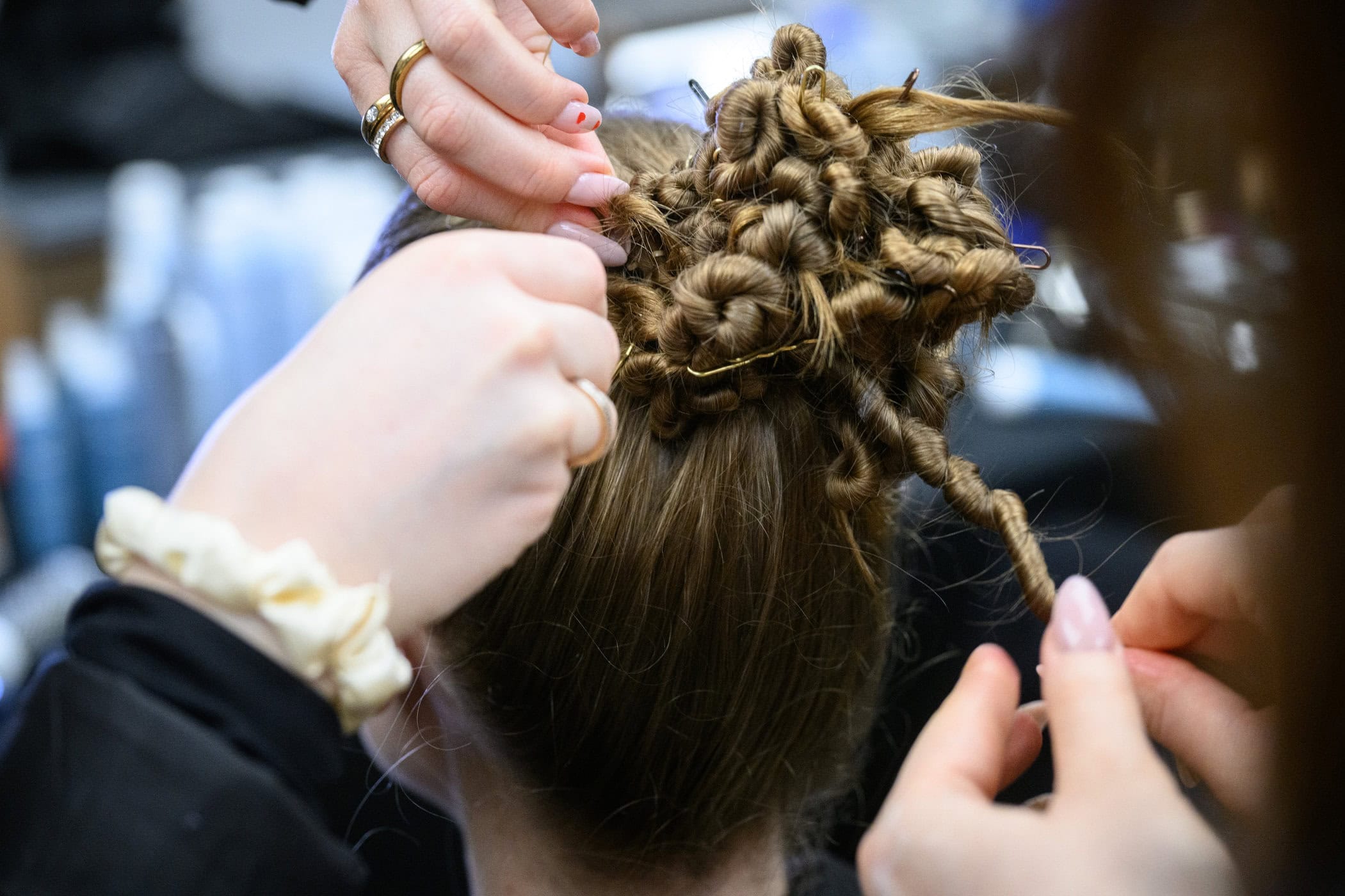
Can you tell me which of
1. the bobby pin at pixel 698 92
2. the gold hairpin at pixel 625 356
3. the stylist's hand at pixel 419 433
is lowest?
the gold hairpin at pixel 625 356

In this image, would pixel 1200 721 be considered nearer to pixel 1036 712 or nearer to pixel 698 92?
pixel 1036 712

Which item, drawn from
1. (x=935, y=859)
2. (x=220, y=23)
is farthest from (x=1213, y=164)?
(x=220, y=23)

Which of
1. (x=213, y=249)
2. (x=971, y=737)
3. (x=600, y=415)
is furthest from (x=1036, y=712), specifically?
(x=213, y=249)

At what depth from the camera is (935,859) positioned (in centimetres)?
46

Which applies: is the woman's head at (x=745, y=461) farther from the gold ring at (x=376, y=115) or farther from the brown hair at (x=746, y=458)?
the gold ring at (x=376, y=115)

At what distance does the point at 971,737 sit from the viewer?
52 centimetres

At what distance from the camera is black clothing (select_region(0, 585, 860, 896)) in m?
0.45

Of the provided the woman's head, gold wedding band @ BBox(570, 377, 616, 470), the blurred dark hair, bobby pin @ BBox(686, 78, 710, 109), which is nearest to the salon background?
the woman's head

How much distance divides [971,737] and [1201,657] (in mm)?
209

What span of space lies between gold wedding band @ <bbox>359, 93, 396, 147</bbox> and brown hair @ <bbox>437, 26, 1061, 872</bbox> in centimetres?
18

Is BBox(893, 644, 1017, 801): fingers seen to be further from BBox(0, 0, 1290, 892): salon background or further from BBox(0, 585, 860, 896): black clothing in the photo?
BBox(0, 0, 1290, 892): salon background

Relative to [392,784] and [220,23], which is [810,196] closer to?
[392,784]

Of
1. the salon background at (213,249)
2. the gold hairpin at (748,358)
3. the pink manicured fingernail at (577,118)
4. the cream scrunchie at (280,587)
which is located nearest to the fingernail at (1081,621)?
the gold hairpin at (748,358)

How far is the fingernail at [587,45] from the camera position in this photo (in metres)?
0.71
